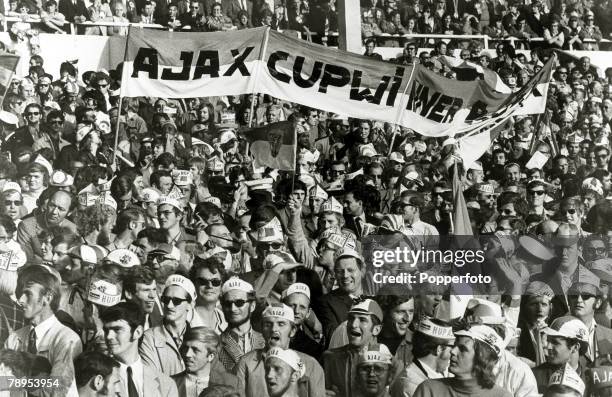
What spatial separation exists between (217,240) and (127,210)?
0.79 meters

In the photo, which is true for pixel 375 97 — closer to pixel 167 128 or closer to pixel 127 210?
pixel 167 128

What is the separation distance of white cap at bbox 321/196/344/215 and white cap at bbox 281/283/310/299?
1.04 m

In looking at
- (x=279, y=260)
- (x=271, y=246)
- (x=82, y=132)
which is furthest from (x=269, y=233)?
(x=82, y=132)

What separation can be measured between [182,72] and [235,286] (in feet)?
10.9

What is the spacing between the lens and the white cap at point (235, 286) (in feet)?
38.0

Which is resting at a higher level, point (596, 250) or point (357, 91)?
point (357, 91)

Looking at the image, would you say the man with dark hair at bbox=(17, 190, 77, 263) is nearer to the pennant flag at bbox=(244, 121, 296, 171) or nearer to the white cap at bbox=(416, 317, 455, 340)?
the pennant flag at bbox=(244, 121, 296, 171)

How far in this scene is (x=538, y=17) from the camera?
64.1 feet

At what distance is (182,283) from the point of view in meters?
11.5

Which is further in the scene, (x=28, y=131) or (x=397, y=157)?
(x=397, y=157)

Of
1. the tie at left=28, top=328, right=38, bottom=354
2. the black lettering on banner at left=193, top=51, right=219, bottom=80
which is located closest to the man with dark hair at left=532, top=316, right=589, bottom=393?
the tie at left=28, top=328, right=38, bottom=354

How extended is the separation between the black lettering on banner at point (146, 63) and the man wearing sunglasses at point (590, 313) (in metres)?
4.50

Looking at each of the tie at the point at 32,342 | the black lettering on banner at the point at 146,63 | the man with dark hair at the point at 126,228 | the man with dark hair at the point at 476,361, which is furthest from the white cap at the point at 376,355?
the black lettering on banner at the point at 146,63

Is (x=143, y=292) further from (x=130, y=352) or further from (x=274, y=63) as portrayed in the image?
(x=274, y=63)
